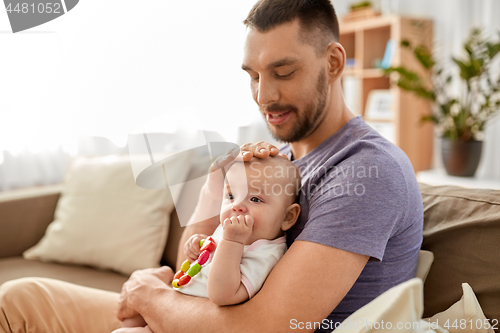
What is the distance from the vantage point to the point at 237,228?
86 cm

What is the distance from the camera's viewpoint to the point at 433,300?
104 centimetres

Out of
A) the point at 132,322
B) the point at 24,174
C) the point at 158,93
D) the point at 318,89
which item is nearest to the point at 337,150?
the point at 318,89

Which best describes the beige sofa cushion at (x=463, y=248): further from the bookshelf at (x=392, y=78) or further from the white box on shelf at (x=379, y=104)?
the white box on shelf at (x=379, y=104)

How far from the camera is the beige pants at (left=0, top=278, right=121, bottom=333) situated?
3.81ft

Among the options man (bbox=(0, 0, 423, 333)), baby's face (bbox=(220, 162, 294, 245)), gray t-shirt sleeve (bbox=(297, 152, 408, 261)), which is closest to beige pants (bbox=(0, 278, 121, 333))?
man (bbox=(0, 0, 423, 333))

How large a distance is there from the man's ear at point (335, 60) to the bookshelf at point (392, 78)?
7.04 ft

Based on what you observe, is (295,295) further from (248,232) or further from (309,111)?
(309,111)

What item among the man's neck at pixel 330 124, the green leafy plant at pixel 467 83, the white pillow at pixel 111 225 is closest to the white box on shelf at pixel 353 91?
the green leafy plant at pixel 467 83

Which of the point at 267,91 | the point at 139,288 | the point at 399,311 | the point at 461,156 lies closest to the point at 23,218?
the point at 139,288

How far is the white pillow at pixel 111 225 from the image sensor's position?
1.72 m

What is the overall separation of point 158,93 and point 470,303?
2.40m

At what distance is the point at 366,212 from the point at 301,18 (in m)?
0.61

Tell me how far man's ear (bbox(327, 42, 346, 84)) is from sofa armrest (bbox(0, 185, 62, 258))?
1581 millimetres

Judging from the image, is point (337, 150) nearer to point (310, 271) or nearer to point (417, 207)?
point (417, 207)
